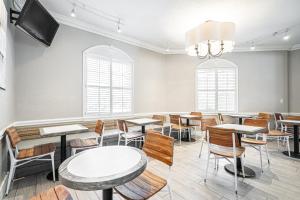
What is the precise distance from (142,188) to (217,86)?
4978 millimetres

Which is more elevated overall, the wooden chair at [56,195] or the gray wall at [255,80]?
the gray wall at [255,80]

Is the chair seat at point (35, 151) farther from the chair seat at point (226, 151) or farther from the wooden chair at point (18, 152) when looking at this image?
the chair seat at point (226, 151)

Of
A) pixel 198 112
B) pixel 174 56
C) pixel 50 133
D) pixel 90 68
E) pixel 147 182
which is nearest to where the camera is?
pixel 147 182

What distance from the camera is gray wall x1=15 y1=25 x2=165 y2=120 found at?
2.97 meters

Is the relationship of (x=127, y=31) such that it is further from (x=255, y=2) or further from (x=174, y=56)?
(x=255, y=2)

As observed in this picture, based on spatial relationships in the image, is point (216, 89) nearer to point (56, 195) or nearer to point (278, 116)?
point (278, 116)

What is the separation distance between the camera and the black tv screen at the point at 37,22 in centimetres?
235

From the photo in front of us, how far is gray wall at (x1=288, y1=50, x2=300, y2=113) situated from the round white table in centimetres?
604

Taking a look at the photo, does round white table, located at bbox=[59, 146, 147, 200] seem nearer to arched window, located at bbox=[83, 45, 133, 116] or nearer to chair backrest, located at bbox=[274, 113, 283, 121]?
arched window, located at bbox=[83, 45, 133, 116]

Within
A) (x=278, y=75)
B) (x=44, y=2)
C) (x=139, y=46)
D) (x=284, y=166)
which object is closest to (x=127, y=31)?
(x=139, y=46)

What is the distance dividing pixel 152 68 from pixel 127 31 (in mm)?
1507

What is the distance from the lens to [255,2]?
284cm

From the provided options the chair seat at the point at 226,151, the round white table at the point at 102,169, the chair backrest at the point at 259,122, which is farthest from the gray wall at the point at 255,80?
the round white table at the point at 102,169

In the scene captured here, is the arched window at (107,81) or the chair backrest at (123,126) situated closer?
the chair backrest at (123,126)
